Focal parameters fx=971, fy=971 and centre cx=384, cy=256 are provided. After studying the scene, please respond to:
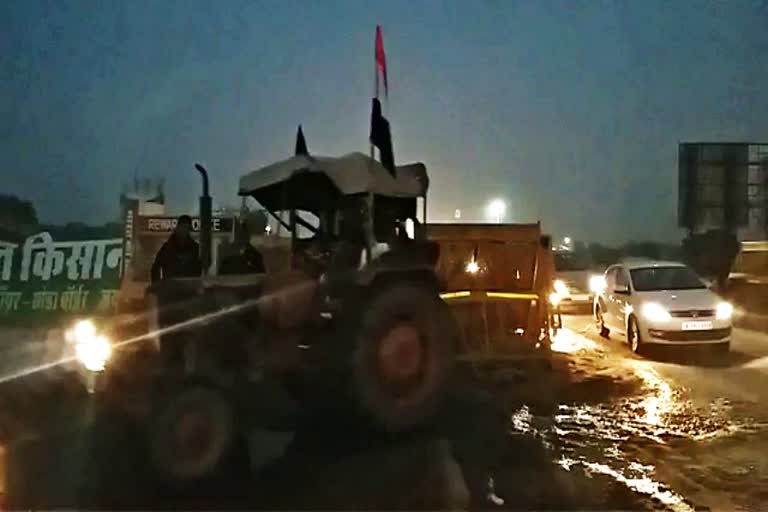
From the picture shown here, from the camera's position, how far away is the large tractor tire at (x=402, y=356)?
8.39 meters

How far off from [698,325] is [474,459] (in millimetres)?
8764

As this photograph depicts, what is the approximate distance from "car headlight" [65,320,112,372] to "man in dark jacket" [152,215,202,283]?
0.71 metres

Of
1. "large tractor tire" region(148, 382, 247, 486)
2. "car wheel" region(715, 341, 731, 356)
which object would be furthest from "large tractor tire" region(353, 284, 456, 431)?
"car wheel" region(715, 341, 731, 356)

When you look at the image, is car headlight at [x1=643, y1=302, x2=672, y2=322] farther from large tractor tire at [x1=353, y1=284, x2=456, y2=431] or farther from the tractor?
large tractor tire at [x1=353, y1=284, x2=456, y2=431]

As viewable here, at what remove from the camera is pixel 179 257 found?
28.4ft

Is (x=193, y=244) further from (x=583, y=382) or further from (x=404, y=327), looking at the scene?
(x=583, y=382)

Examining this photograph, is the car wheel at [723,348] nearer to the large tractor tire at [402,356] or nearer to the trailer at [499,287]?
the trailer at [499,287]

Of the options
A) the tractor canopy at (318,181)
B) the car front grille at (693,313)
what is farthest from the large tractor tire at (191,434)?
the car front grille at (693,313)

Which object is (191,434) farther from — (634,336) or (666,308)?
(634,336)

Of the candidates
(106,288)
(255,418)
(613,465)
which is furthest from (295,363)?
(106,288)

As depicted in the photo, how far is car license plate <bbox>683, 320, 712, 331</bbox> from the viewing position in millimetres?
15531

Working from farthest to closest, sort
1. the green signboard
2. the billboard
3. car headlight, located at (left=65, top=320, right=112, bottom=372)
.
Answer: the billboard, the green signboard, car headlight, located at (left=65, top=320, right=112, bottom=372)

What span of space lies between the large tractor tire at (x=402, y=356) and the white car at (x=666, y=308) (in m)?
7.61

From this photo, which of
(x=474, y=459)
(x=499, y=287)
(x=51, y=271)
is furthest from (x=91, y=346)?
(x=51, y=271)
